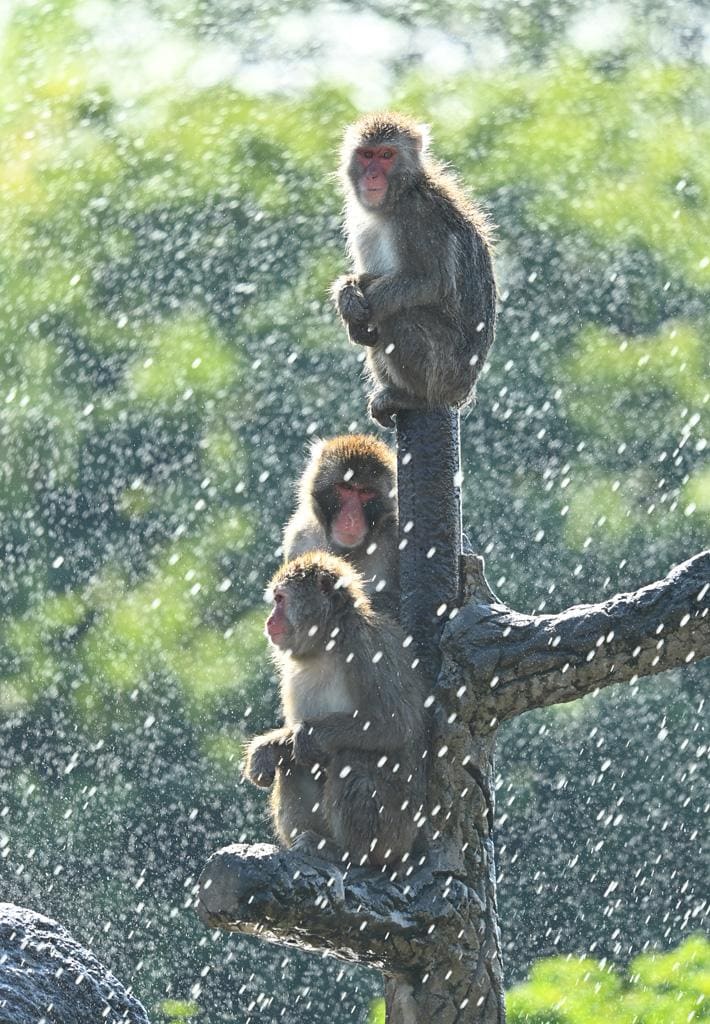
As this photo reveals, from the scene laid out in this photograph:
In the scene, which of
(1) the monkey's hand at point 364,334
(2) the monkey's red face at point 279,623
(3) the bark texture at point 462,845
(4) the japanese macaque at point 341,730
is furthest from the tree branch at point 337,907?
(1) the monkey's hand at point 364,334

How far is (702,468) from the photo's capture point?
34.0 feet

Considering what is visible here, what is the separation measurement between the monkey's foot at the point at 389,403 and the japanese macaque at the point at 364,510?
9.8 inches

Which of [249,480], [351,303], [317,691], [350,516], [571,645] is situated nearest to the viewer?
[571,645]

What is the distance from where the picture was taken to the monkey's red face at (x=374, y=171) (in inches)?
158

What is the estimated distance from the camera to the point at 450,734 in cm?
360

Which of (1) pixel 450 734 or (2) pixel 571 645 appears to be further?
(1) pixel 450 734

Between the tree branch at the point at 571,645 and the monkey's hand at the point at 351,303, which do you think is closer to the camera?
the tree branch at the point at 571,645

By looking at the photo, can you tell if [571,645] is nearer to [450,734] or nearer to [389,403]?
[450,734]

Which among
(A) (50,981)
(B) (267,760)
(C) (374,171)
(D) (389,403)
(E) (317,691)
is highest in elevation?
(C) (374,171)

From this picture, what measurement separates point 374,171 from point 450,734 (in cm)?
146

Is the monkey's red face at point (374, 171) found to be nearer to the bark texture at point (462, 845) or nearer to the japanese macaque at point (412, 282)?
the japanese macaque at point (412, 282)

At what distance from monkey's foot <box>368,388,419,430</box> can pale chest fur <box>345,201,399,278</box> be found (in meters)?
0.30

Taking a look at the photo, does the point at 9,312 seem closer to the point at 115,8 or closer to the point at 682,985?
the point at 115,8

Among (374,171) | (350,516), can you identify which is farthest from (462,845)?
(374,171)
